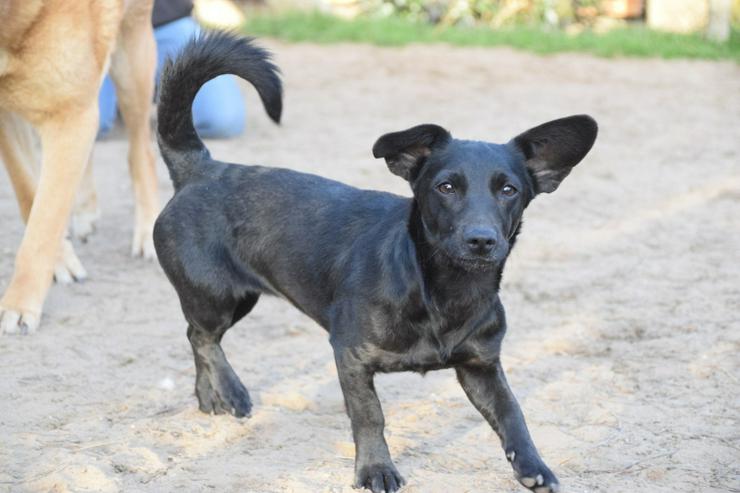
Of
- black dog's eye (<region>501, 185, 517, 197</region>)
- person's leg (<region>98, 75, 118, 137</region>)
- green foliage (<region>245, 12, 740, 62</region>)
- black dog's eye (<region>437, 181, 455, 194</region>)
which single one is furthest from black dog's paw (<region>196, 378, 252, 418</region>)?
green foliage (<region>245, 12, 740, 62</region>)

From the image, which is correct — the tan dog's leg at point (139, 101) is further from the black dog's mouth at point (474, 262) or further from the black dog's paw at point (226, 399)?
the black dog's mouth at point (474, 262)

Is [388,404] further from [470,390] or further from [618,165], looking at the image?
[618,165]

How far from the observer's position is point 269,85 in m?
3.72

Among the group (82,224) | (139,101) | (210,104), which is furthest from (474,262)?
(210,104)

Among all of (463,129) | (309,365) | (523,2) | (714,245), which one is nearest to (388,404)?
(309,365)

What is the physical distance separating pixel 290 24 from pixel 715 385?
8877mm

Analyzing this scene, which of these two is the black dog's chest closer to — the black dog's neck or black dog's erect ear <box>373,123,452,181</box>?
the black dog's neck

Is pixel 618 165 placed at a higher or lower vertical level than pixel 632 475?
lower

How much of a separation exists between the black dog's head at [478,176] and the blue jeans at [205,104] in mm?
4762

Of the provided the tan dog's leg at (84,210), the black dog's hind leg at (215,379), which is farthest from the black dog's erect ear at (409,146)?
the tan dog's leg at (84,210)

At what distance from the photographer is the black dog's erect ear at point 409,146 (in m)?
3.16

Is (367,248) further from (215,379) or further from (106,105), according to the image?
(106,105)

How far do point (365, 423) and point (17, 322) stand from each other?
1882 mm

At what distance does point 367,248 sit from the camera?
3.35 m
